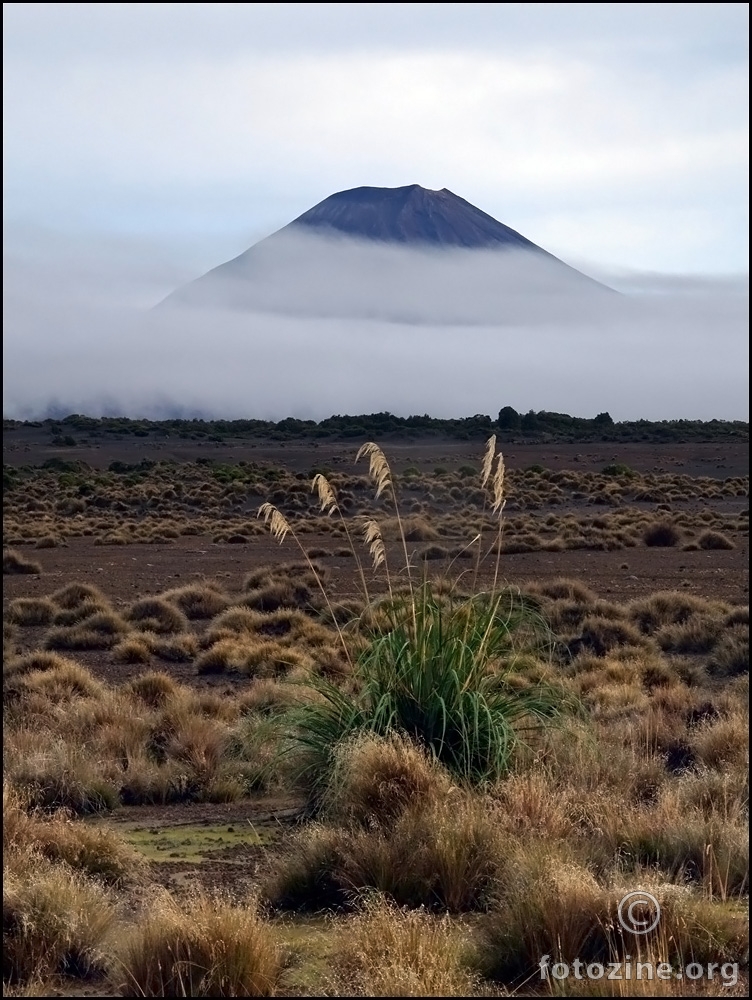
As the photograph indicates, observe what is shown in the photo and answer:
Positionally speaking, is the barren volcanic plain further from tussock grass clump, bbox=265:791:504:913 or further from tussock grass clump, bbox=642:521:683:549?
tussock grass clump, bbox=642:521:683:549

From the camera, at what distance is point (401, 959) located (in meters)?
4.47

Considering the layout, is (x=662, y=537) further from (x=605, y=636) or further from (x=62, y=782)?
(x=62, y=782)

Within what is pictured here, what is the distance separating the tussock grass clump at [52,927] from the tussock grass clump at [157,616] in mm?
13564

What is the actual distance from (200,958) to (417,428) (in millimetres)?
87166

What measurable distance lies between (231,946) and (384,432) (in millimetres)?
87431

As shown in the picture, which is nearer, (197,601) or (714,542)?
(197,601)

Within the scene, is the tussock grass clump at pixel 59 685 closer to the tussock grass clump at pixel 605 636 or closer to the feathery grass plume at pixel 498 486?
the feathery grass plume at pixel 498 486

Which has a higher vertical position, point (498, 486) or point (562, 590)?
point (498, 486)

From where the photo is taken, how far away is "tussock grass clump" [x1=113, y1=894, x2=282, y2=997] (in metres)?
4.62

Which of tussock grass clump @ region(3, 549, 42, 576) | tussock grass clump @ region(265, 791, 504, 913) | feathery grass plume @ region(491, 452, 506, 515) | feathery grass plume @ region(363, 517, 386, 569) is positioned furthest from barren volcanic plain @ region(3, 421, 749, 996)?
tussock grass clump @ region(3, 549, 42, 576)

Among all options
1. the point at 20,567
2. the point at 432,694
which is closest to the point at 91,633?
the point at 20,567

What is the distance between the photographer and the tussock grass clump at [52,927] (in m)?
5.00

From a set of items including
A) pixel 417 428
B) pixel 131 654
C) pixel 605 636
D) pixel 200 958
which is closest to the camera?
pixel 200 958

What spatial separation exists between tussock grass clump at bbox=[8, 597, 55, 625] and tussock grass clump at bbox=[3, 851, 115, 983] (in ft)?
50.3
